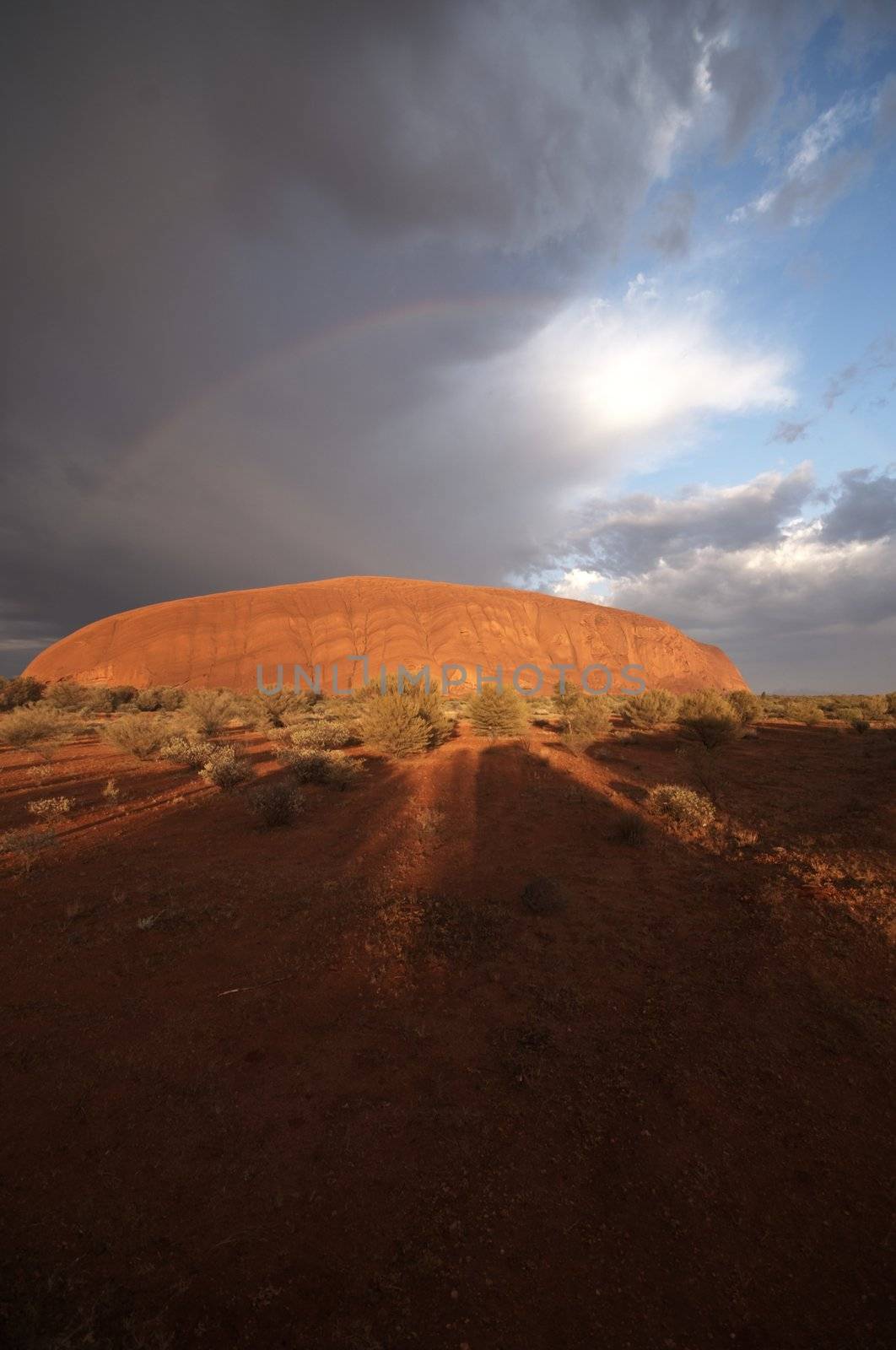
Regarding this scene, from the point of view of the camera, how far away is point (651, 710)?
22203mm

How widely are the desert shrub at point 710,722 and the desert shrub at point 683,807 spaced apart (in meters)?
7.62

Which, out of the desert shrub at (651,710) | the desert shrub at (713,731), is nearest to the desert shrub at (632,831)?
the desert shrub at (713,731)

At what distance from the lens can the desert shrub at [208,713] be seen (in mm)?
18891

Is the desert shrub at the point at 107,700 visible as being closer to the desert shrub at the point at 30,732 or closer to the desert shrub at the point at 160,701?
the desert shrub at the point at 160,701

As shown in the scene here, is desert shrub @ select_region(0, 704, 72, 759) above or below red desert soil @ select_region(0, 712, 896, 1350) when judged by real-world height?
above

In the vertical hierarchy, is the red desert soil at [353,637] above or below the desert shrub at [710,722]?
above

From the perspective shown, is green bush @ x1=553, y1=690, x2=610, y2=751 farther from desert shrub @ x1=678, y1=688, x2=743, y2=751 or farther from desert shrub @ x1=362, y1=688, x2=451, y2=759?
desert shrub @ x1=362, y1=688, x2=451, y2=759

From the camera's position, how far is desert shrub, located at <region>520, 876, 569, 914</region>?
19.7 ft

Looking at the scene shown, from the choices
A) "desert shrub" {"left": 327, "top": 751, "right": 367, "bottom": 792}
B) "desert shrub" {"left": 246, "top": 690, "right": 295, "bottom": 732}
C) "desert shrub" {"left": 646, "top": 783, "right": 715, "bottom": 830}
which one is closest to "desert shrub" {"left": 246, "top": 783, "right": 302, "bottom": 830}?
"desert shrub" {"left": 327, "top": 751, "right": 367, "bottom": 792}

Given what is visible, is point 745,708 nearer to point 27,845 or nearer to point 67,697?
point 27,845

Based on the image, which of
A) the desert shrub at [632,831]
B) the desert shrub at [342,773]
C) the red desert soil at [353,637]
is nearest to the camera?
the desert shrub at [632,831]

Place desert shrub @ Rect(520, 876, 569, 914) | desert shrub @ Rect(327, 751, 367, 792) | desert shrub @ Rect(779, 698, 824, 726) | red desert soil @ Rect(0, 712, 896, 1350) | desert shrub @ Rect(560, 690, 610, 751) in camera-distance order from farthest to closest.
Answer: desert shrub @ Rect(779, 698, 824, 726), desert shrub @ Rect(560, 690, 610, 751), desert shrub @ Rect(327, 751, 367, 792), desert shrub @ Rect(520, 876, 569, 914), red desert soil @ Rect(0, 712, 896, 1350)

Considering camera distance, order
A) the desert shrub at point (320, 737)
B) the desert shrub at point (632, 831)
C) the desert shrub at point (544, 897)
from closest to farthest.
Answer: the desert shrub at point (544, 897) → the desert shrub at point (632, 831) → the desert shrub at point (320, 737)

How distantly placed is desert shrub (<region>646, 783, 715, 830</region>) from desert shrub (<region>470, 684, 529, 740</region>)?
24.8ft
